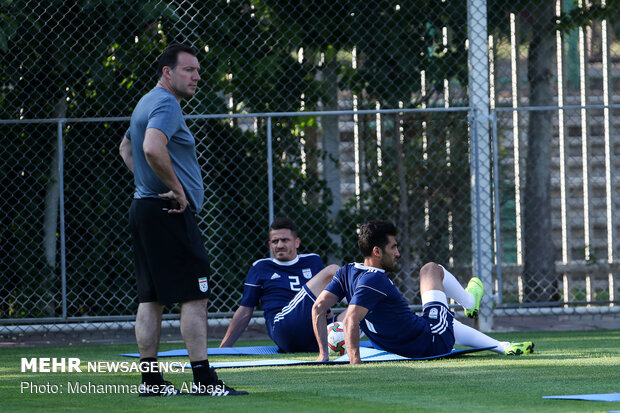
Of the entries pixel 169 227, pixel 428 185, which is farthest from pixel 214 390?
pixel 428 185

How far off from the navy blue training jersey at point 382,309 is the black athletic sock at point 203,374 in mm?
1470

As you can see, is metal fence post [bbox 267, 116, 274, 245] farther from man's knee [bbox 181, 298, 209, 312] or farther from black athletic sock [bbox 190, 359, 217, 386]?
black athletic sock [bbox 190, 359, 217, 386]

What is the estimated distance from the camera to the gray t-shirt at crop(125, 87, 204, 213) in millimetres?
4828

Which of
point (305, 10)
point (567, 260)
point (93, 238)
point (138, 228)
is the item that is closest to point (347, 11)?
point (305, 10)

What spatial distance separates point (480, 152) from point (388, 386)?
15.3ft

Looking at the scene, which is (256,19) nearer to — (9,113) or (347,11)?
(347,11)

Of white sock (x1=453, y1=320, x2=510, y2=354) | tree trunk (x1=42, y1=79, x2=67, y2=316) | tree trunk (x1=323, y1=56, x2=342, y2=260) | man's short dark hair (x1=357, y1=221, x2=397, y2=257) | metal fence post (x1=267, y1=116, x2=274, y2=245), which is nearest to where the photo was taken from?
man's short dark hair (x1=357, y1=221, x2=397, y2=257)

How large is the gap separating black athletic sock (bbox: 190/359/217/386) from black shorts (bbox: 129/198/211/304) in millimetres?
293

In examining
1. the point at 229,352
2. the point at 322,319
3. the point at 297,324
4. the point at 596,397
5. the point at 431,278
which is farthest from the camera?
the point at 229,352

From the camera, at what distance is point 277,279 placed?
7594 mm

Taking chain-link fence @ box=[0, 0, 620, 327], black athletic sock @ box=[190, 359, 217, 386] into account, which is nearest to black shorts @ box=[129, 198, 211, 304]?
black athletic sock @ box=[190, 359, 217, 386]

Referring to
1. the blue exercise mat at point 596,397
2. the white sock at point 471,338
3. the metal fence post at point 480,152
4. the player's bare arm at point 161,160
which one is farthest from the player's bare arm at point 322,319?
Result: the metal fence post at point 480,152

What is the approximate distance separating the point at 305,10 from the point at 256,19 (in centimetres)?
48

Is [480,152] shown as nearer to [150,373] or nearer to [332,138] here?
[332,138]
